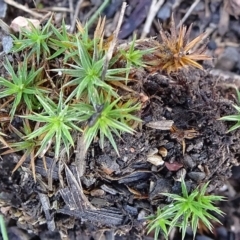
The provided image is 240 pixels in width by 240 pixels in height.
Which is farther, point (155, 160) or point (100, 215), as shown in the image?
A: point (100, 215)

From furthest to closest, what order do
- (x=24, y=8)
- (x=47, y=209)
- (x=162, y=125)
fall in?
(x=24, y=8) → (x=47, y=209) → (x=162, y=125)

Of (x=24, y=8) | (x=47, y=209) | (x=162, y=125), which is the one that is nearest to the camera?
(x=162, y=125)

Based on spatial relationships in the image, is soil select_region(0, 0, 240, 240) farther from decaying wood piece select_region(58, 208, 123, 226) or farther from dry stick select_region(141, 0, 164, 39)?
dry stick select_region(141, 0, 164, 39)

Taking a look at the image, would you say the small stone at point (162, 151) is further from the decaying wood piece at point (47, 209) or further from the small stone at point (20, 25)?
the small stone at point (20, 25)

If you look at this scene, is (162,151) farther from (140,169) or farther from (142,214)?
(142,214)

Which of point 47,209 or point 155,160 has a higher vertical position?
point 155,160

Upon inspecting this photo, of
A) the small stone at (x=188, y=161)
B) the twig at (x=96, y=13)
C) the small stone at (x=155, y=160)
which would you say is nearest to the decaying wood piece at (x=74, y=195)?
the small stone at (x=155, y=160)

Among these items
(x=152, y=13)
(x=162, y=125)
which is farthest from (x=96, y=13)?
(x=162, y=125)

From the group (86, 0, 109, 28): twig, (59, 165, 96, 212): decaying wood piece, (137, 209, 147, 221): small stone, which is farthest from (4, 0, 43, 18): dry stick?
(137, 209, 147, 221): small stone

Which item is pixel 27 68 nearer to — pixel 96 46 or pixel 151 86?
pixel 96 46
